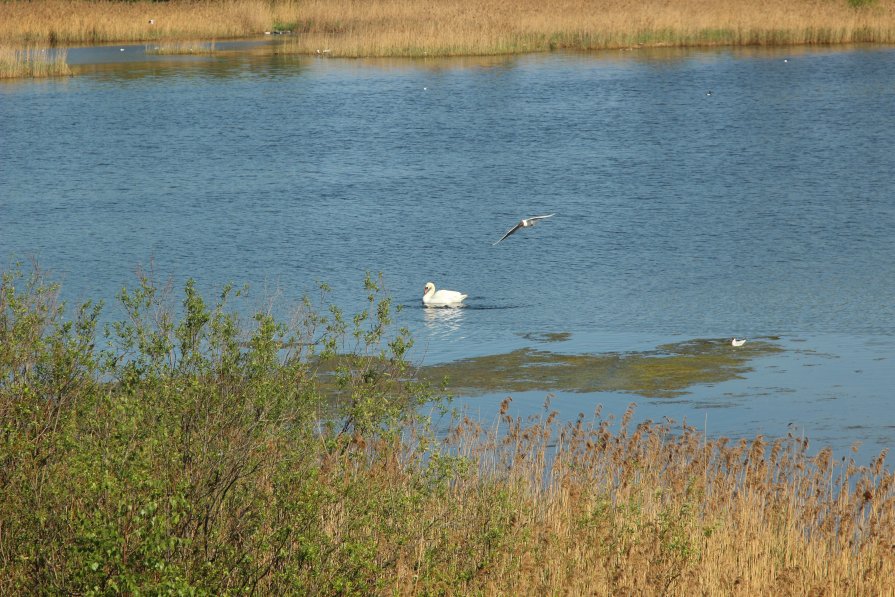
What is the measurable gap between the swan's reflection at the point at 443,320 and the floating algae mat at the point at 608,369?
3.70 feet

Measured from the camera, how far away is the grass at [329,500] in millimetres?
5680

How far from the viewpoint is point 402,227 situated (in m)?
21.2

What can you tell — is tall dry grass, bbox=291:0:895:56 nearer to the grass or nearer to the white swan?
the white swan

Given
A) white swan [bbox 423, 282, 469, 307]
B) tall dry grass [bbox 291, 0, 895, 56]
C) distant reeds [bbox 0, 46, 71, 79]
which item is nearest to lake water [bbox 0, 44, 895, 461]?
white swan [bbox 423, 282, 469, 307]

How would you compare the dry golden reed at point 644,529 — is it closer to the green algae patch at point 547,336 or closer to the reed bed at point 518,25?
the green algae patch at point 547,336

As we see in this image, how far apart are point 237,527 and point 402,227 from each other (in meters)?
15.5

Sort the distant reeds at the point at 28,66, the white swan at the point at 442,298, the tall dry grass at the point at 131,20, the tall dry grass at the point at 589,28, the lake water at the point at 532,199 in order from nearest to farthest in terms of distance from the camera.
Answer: the lake water at the point at 532,199 < the white swan at the point at 442,298 < the distant reeds at the point at 28,66 < the tall dry grass at the point at 589,28 < the tall dry grass at the point at 131,20

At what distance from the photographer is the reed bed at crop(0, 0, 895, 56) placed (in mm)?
42844

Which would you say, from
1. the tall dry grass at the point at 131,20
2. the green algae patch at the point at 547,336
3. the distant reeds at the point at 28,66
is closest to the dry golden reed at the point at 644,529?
the green algae patch at the point at 547,336

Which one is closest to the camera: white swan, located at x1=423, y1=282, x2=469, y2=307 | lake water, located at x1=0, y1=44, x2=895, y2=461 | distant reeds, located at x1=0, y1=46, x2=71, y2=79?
lake water, located at x1=0, y1=44, x2=895, y2=461

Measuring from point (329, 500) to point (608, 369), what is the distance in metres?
7.35

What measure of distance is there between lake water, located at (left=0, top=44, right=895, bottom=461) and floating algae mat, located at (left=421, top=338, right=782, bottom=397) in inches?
10.8

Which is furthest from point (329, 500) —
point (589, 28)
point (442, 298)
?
point (589, 28)

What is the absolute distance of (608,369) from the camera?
13.2 m
